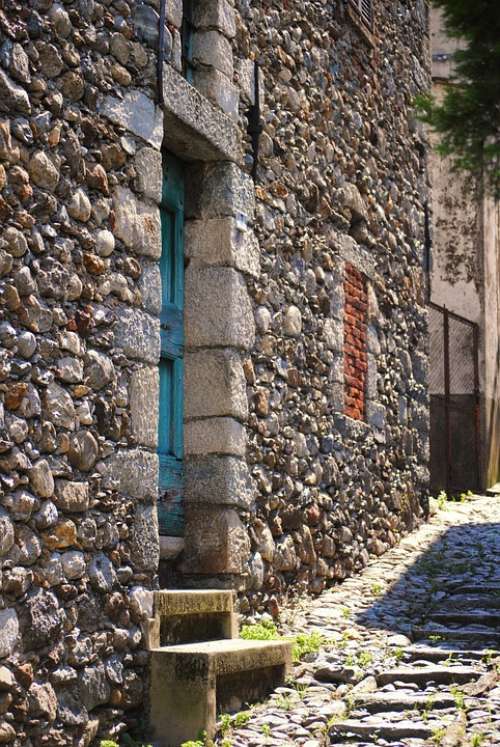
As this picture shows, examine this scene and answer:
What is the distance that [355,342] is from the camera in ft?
25.6

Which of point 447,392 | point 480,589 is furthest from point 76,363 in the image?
point 447,392

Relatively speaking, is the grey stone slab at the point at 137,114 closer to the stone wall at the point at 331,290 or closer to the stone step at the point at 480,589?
the stone wall at the point at 331,290

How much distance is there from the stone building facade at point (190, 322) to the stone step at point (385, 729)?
2.73 feet

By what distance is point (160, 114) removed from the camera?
16.8 feet

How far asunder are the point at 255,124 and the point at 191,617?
280cm

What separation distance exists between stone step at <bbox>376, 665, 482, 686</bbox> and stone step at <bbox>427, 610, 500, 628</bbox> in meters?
1.11

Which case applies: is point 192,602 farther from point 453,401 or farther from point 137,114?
point 453,401

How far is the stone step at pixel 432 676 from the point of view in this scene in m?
5.16

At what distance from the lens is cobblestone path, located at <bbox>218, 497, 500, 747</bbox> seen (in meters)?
4.46

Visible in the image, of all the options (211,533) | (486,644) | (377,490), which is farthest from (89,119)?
(377,490)

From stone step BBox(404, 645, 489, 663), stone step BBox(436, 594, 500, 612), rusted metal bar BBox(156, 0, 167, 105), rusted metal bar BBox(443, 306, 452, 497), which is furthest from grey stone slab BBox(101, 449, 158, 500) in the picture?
rusted metal bar BBox(443, 306, 452, 497)

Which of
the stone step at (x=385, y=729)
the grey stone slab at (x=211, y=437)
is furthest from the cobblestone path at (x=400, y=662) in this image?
the grey stone slab at (x=211, y=437)

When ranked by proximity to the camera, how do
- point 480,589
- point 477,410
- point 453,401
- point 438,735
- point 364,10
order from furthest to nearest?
1. point 453,401
2. point 477,410
3. point 364,10
4. point 480,589
5. point 438,735

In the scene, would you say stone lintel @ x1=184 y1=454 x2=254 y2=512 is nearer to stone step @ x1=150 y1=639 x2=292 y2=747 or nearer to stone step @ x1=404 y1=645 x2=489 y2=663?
stone step @ x1=150 y1=639 x2=292 y2=747
